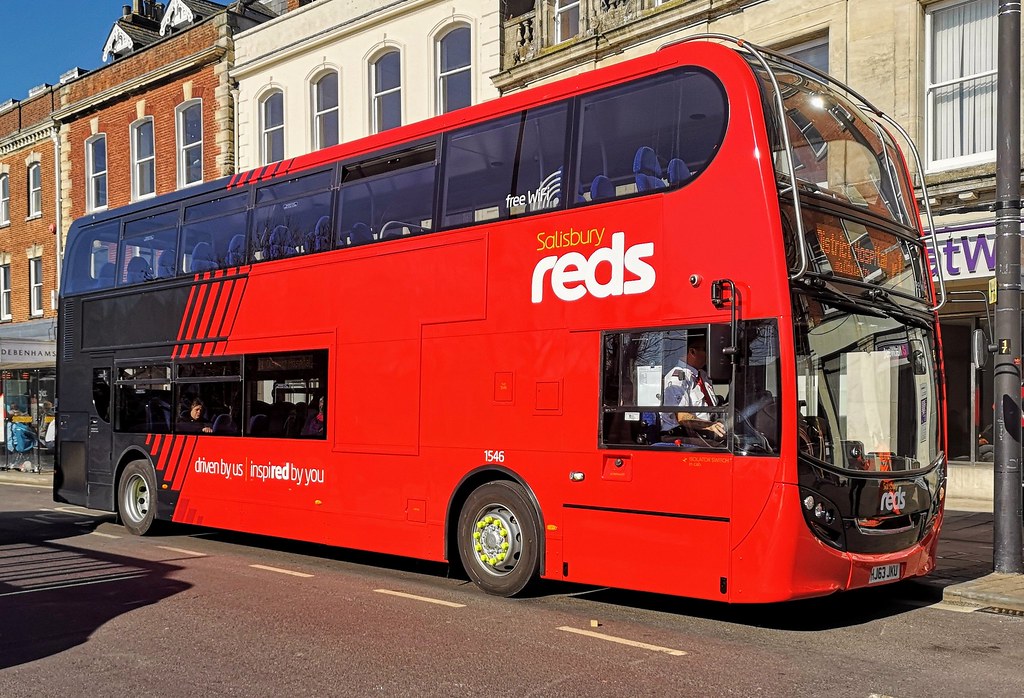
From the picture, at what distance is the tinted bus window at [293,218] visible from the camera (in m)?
11.3

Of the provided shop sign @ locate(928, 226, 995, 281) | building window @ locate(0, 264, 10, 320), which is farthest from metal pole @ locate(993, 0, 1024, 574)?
building window @ locate(0, 264, 10, 320)

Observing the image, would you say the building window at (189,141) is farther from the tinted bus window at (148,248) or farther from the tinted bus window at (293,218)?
the tinted bus window at (293,218)

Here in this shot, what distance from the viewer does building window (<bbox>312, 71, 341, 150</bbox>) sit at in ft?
81.5

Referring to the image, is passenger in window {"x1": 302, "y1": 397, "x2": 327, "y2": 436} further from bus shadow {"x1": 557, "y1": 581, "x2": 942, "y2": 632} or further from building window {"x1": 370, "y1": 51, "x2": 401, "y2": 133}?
building window {"x1": 370, "y1": 51, "x2": 401, "y2": 133}

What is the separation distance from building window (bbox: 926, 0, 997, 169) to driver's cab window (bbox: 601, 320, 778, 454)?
938 cm

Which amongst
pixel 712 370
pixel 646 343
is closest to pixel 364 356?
pixel 646 343

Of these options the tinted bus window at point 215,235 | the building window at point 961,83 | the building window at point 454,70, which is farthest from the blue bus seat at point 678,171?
the building window at point 454,70

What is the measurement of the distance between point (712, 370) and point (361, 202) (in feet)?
15.8

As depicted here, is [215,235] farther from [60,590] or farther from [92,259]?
[60,590]

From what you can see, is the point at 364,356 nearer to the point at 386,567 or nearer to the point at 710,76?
the point at 386,567

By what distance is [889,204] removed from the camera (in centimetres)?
889

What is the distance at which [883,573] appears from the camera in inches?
306

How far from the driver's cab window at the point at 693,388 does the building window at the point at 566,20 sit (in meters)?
13.1

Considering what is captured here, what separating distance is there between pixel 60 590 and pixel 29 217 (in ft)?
95.4
